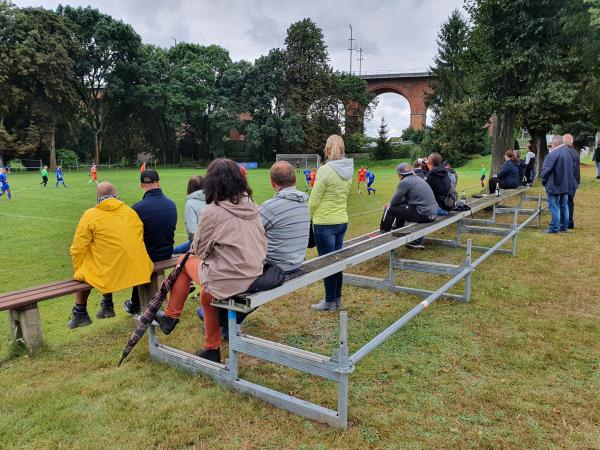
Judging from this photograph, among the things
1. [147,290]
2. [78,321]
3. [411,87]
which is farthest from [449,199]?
[411,87]

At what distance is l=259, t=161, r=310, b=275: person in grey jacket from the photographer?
13.0 feet

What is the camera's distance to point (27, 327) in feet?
13.9

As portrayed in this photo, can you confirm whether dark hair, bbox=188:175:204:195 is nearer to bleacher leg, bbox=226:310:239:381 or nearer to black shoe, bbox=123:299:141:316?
black shoe, bbox=123:299:141:316

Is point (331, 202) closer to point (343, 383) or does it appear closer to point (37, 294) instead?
point (343, 383)

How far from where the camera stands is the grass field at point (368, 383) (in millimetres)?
2953

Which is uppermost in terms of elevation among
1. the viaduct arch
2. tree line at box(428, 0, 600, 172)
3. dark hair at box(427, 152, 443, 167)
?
the viaduct arch

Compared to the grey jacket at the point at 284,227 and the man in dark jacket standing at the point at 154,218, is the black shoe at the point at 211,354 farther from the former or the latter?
the man in dark jacket standing at the point at 154,218

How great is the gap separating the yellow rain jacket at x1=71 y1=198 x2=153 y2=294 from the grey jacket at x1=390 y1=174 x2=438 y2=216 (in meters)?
3.75

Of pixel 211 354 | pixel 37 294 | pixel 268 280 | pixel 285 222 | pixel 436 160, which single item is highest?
pixel 436 160

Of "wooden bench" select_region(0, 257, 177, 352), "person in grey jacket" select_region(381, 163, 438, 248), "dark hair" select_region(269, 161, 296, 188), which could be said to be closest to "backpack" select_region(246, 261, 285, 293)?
"dark hair" select_region(269, 161, 296, 188)

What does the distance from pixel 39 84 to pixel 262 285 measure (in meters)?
49.3

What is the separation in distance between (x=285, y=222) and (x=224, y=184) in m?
0.83

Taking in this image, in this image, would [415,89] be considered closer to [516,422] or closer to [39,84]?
[39,84]

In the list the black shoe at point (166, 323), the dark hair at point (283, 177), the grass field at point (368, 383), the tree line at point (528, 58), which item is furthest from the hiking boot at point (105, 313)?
the tree line at point (528, 58)
